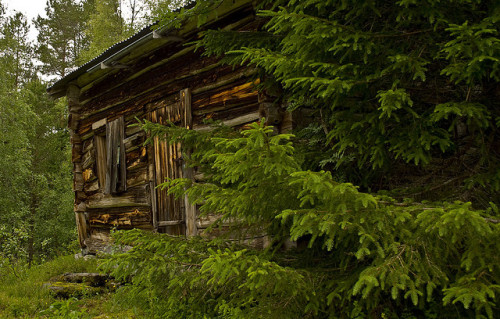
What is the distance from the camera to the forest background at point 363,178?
2762mm

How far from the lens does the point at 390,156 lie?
416 cm

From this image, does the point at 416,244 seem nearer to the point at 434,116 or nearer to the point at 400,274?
the point at 400,274

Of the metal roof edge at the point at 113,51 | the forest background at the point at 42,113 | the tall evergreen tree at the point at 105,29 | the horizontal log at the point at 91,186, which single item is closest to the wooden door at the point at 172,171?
the metal roof edge at the point at 113,51

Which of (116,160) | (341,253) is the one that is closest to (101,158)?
(116,160)

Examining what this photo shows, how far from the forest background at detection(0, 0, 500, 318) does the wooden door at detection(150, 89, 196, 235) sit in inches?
80.8

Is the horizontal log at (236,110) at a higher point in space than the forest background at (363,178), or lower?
higher

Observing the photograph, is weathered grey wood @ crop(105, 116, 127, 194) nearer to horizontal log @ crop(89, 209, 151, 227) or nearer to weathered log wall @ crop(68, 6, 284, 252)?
weathered log wall @ crop(68, 6, 284, 252)

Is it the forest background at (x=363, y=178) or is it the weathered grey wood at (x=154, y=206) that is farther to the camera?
the weathered grey wood at (x=154, y=206)

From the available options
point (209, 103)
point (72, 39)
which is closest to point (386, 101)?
point (209, 103)

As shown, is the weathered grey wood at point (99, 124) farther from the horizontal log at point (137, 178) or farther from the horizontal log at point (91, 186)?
the horizontal log at point (137, 178)

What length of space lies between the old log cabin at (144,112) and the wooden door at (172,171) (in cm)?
2

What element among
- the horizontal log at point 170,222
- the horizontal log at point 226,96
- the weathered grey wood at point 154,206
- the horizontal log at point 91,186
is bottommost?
the horizontal log at point 170,222

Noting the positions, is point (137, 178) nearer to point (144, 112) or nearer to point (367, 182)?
point (144, 112)

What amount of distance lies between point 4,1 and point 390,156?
891 inches
